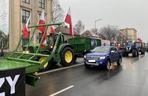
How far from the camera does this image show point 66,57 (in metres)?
16.5

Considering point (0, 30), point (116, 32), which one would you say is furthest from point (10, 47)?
point (116, 32)

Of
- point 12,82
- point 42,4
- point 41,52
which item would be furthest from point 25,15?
point 12,82

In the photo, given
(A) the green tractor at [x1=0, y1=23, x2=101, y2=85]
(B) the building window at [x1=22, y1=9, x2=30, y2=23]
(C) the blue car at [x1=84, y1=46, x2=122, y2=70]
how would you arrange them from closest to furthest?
(A) the green tractor at [x1=0, y1=23, x2=101, y2=85], (C) the blue car at [x1=84, y1=46, x2=122, y2=70], (B) the building window at [x1=22, y1=9, x2=30, y2=23]

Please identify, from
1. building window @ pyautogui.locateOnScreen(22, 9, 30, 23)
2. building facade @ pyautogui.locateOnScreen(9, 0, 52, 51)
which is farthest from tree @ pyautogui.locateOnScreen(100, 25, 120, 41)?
building window @ pyautogui.locateOnScreen(22, 9, 30, 23)

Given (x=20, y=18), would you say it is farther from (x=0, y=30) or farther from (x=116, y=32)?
(x=116, y=32)

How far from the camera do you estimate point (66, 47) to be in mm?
16078

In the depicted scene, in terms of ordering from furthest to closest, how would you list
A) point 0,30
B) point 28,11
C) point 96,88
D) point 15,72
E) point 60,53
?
point 28,11, point 0,30, point 60,53, point 96,88, point 15,72

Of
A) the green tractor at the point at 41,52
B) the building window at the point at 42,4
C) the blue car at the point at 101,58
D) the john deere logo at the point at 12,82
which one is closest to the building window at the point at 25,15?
the building window at the point at 42,4

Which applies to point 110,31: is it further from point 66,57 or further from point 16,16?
point 66,57

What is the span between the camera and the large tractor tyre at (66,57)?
620 inches

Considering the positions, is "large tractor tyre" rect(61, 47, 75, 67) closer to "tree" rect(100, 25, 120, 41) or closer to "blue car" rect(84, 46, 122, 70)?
"blue car" rect(84, 46, 122, 70)

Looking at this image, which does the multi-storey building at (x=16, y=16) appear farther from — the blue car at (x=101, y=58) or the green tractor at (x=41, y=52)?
the blue car at (x=101, y=58)

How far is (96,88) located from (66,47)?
7097mm

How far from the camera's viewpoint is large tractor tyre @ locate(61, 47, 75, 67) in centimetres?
1575
